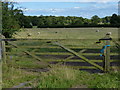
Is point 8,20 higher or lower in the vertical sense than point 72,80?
higher

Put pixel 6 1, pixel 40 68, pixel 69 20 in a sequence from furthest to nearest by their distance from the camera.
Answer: pixel 69 20
pixel 6 1
pixel 40 68

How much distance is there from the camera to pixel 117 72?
6.77 metres

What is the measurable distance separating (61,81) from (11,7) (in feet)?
22.0

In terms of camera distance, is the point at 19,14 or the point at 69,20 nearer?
the point at 19,14

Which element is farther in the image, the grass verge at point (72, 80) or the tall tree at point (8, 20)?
the tall tree at point (8, 20)

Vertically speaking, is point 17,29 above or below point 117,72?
above

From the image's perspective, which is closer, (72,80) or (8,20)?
(72,80)

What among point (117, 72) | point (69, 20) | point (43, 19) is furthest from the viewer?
point (69, 20)

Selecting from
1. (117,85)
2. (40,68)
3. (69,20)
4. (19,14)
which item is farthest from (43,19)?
(117,85)

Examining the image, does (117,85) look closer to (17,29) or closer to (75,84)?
(75,84)

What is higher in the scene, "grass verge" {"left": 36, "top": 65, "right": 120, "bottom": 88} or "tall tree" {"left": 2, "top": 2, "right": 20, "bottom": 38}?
"tall tree" {"left": 2, "top": 2, "right": 20, "bottom": 38}

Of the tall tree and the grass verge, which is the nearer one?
the grass verge

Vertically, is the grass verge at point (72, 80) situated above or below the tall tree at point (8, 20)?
below

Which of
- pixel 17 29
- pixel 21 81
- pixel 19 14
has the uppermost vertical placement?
pixel 19 14
